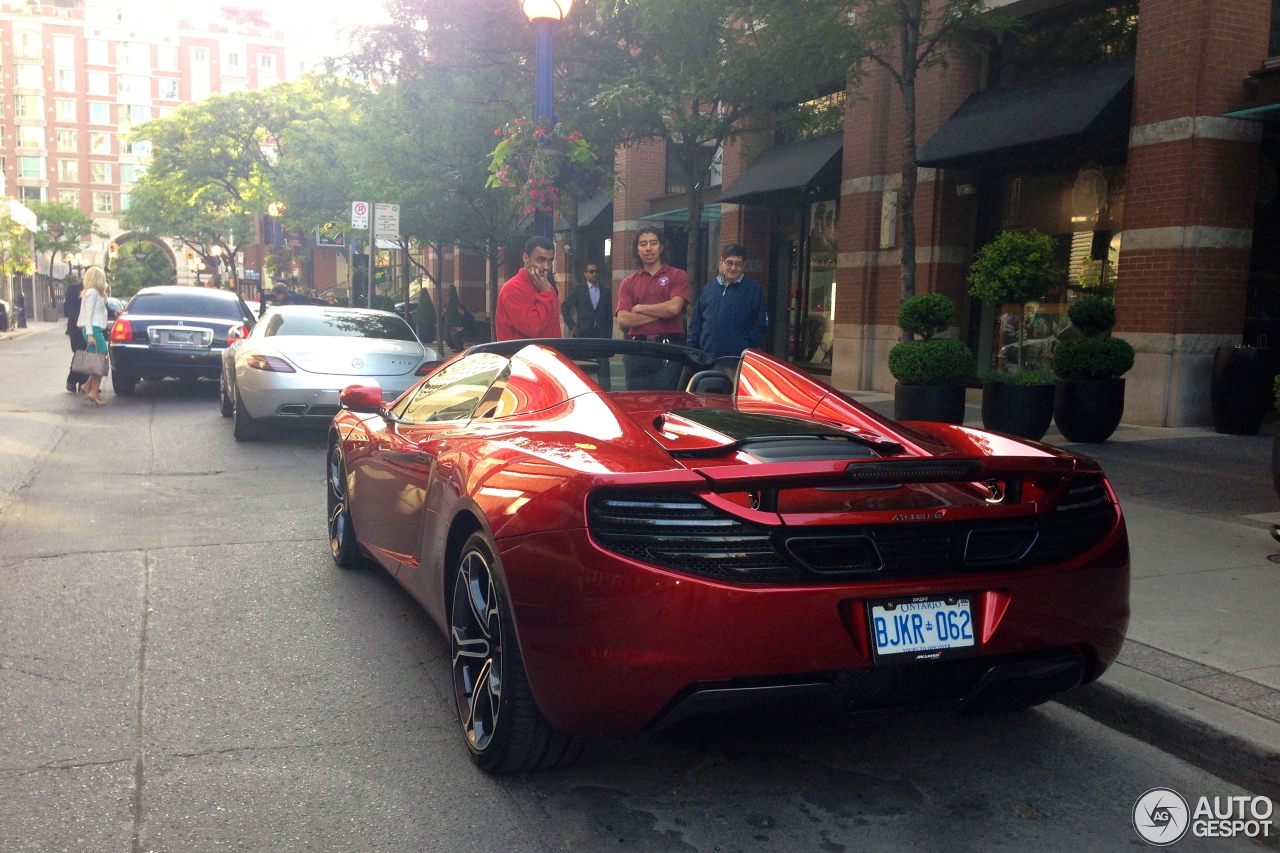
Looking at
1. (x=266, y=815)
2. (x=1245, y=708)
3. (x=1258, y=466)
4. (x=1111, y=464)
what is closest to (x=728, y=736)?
(x=266, y=815)

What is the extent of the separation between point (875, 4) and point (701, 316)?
4949mm

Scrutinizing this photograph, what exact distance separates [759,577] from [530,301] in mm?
6141

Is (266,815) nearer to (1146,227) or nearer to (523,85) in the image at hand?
(1146,227)

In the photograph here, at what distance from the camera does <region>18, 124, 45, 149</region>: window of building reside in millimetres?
106312

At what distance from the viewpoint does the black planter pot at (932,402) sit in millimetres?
10594

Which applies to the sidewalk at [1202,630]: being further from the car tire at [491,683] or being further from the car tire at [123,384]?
the car tire at [123,384]

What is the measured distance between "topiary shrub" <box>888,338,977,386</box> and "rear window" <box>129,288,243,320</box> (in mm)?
9586

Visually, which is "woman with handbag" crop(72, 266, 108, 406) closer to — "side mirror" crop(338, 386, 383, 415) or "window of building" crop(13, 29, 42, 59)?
"side mirror" crop(338, 386, 383, 415)

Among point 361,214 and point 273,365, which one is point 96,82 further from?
point 273,365

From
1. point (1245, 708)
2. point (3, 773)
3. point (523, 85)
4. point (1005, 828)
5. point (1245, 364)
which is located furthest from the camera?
point (523, 85)

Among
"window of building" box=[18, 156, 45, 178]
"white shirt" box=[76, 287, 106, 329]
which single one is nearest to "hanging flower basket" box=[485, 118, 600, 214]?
"white shirt" box=[76, 287, 106, 329]

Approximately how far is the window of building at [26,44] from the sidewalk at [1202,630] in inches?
4863

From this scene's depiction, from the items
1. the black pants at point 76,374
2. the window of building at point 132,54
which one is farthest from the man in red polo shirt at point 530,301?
the window of building at point 132,54

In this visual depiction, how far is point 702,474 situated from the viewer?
2.85 m
